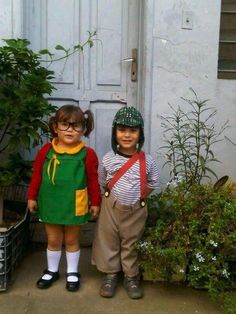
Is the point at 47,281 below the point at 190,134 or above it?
below

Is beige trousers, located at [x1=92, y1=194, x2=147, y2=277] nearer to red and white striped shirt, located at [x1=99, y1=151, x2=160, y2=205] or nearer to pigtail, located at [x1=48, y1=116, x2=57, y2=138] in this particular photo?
red and white striped shirt, located at [x1=99, y1=151, x2=160, y2=205]

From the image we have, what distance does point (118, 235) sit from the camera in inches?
139

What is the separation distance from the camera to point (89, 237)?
444 centimetres

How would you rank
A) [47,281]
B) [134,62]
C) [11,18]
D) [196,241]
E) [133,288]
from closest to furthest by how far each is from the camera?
[196,241], [133,288], [47,281], [11,18], [134,62]

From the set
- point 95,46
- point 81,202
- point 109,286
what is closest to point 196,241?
point 109,286

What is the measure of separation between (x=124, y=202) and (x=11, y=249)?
936 mm

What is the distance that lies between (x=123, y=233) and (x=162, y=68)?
155 cm

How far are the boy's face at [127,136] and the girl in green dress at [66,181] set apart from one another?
237mm

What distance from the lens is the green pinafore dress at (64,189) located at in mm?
3400

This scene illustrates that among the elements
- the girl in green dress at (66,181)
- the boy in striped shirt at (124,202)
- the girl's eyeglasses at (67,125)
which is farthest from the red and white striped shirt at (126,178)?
the girl's eyeglasses at (67,125)

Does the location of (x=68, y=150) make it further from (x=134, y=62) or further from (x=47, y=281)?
(x=134, y=62)

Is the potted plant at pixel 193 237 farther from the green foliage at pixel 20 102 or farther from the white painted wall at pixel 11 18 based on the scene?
the white painted wall at pixel 11 18

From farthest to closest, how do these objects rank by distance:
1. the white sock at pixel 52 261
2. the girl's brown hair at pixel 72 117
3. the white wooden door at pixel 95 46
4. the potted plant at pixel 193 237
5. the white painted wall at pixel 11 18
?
the white wooden door at pixel 95 46, the white painted wall at pixel 11 18, the white sock at pixel 52 261, the girl's brown hair at pixel 72 117, the potted plant at pixel 193 237

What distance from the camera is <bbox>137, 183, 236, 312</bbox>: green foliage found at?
10.8 ft
